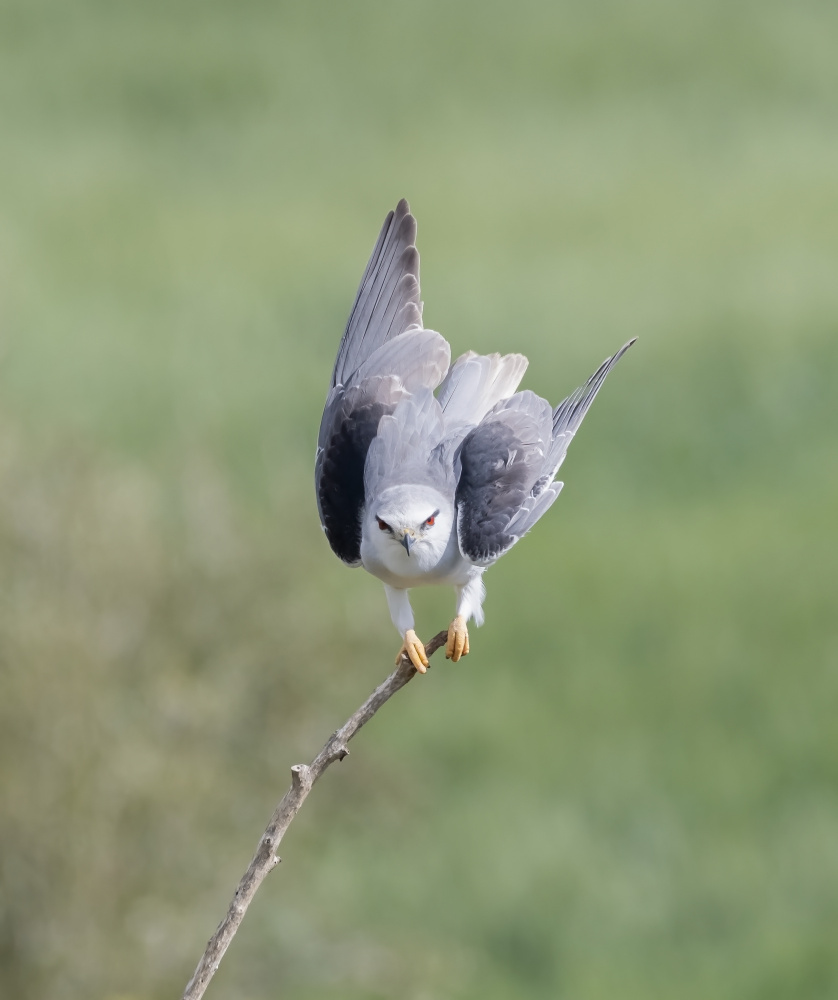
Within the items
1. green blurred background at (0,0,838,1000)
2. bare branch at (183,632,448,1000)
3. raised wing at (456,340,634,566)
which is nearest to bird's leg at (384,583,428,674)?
raised wing at (456,340,634,566)

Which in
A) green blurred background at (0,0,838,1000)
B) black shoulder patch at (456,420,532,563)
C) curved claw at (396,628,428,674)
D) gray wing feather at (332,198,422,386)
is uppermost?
green blurred background at (0,0,838,1000)

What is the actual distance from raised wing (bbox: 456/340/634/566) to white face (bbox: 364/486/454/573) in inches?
4.2

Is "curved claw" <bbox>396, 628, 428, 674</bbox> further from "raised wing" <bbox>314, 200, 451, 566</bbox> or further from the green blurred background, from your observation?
the green blurred background

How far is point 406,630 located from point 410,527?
413 millimetres

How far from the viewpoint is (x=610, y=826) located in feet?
63.0

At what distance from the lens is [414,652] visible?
4043 mm

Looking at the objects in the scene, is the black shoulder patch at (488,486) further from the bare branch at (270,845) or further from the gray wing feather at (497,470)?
the bare branch at (270,845)

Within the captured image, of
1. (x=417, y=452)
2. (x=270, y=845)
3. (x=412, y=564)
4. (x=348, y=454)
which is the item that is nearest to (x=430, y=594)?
(x=348, y=454)

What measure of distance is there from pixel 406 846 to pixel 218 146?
80.8ft

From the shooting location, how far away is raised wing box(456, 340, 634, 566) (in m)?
4.04

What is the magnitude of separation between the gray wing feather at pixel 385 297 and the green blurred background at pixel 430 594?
6041 mm

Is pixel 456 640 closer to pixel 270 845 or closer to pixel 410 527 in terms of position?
pixel 410 527

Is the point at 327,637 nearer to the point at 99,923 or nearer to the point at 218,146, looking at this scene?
the point at 99,923

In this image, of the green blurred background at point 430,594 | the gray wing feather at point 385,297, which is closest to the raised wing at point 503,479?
the gray wing feather at point 385,297
